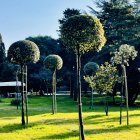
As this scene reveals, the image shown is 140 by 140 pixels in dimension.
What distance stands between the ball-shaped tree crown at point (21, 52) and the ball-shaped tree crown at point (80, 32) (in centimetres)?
840

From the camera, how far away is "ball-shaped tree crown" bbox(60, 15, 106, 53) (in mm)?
21016

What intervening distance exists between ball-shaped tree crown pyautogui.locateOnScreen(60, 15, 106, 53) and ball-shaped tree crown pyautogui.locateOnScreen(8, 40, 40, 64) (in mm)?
8397

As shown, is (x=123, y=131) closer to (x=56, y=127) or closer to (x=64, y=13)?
(x=56, y=127)

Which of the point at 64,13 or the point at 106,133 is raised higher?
the point at 64,13

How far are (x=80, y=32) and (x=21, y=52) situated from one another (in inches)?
367

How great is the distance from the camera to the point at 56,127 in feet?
89.6

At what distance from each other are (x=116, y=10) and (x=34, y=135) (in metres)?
46.2

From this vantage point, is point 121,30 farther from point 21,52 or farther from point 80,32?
point 80,32

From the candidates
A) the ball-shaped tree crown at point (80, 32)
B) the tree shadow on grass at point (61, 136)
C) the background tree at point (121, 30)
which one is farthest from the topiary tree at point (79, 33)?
the background tree at point (121, 30)

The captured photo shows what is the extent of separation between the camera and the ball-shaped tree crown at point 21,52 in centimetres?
2939

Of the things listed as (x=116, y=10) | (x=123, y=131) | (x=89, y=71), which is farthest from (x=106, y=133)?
(x=116, y=10)

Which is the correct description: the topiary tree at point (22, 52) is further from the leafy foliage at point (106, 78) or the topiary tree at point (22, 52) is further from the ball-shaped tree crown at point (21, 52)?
the leafy foliage at point (106, 78)

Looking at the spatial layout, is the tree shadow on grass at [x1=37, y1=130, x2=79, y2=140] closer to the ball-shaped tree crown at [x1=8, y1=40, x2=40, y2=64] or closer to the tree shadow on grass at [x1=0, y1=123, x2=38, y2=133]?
the tree shadow on grass at [x1=0, y1=123, x2=38, y2=133]

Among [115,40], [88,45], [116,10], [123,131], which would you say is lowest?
[123,131]
